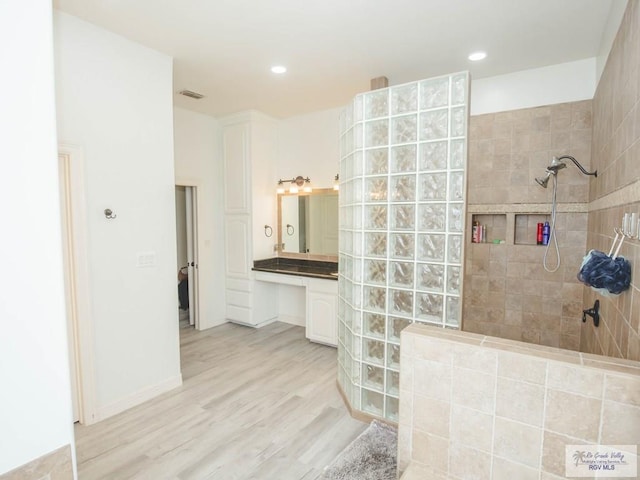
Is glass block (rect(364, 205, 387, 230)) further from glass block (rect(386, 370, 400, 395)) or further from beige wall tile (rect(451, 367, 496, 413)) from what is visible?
beige wall tile (rect(451, 367, 496, 413))

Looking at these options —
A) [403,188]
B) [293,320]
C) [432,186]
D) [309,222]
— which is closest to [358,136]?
[403,188]

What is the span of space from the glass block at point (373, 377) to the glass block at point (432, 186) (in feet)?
4.11

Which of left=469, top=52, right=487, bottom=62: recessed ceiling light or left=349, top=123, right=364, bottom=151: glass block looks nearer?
left=349, top=123, right=364, bottom=151: glass block

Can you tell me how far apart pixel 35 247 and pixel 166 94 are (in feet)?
8.36

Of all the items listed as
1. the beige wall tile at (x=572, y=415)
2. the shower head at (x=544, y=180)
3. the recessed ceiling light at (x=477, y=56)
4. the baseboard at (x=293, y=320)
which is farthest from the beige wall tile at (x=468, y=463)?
the baseboard at (x=293, y=320)

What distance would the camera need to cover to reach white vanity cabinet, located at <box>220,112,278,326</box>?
4.49 m

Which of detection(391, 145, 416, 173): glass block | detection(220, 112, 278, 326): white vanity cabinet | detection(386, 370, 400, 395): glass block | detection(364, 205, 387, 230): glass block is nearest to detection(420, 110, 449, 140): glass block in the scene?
detection(391, 145, 416, 173): glass block

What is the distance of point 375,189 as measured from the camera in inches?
94.2

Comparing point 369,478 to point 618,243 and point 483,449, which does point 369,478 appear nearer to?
point 483,449

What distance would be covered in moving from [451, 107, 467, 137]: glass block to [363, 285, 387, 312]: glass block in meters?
1.12

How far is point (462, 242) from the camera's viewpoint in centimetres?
210

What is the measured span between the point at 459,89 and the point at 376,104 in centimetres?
54

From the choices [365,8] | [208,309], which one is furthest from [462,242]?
[208,309]

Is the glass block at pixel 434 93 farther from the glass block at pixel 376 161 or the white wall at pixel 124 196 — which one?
the white wall at pixel 124 196
